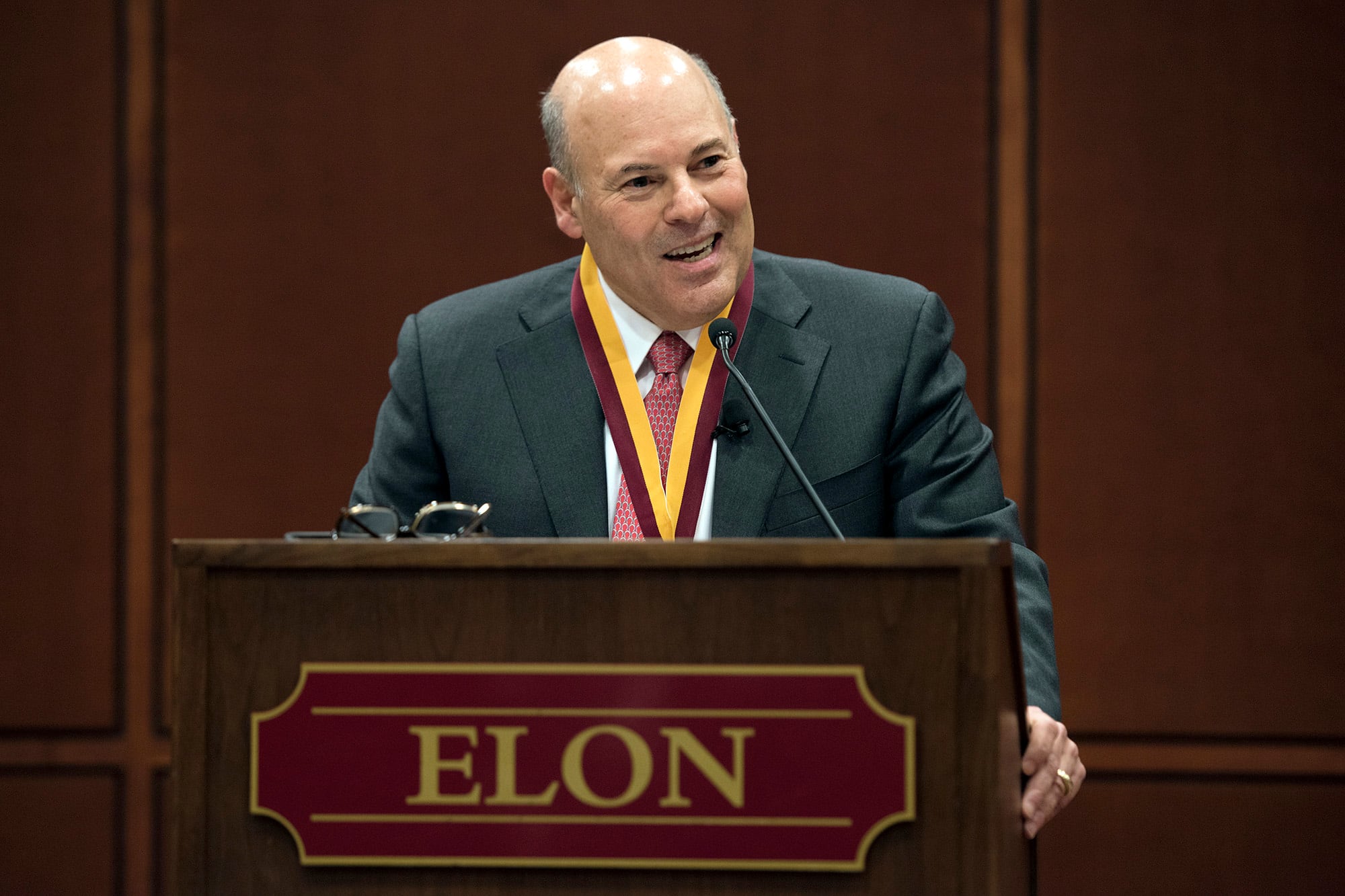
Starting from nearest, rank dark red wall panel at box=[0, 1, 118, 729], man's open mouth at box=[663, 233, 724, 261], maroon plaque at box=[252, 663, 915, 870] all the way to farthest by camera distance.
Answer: maroon plaque at box=[252, 663, 915, 870] → man's open mouth at box=[663, 233, 724, 261] → dark red wall panel at box=[0, 1, 118, 729]

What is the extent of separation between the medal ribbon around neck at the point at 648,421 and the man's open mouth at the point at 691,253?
86 millimetres

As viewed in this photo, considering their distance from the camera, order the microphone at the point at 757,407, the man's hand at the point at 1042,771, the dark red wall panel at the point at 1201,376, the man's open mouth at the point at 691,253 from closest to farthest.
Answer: the man's hand at the point at 1042,771, the microphone at the point at 757,407, the man's open mouth at the point at 691,253, the dark red wall panel at the point at 1201,376

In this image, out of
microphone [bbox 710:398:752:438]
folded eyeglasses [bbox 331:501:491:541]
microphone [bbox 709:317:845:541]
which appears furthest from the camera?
microphone [bbox 710:398:752:438]

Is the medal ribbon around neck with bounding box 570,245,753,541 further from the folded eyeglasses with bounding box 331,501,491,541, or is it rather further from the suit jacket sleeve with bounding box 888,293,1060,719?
the folded eyeglasses with bounding box 331,501,491,541

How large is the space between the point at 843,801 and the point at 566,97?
1129 mm

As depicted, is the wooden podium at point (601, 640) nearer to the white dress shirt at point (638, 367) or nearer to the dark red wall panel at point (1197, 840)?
the white dress shirt at point (638, 367)

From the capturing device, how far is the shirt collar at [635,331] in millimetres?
1782

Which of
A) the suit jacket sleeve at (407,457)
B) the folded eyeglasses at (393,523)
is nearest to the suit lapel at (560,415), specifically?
the suit jacket sleeve at (407,457)

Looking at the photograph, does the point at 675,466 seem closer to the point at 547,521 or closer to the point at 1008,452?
the point at 547,521

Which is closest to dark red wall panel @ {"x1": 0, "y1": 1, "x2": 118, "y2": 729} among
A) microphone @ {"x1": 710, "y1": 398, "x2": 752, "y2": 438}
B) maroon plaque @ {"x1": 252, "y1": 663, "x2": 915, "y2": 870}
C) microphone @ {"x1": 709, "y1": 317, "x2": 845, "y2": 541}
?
microphone @ {"x1": 710, "y1": 398, "x2": 752, "y2": 438}

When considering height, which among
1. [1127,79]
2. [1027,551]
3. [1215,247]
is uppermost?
[1127,79]

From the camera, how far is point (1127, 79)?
9.03 feet

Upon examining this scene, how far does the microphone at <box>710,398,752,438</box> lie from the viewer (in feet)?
5.32

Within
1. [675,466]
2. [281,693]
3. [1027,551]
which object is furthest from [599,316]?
[281,693]
